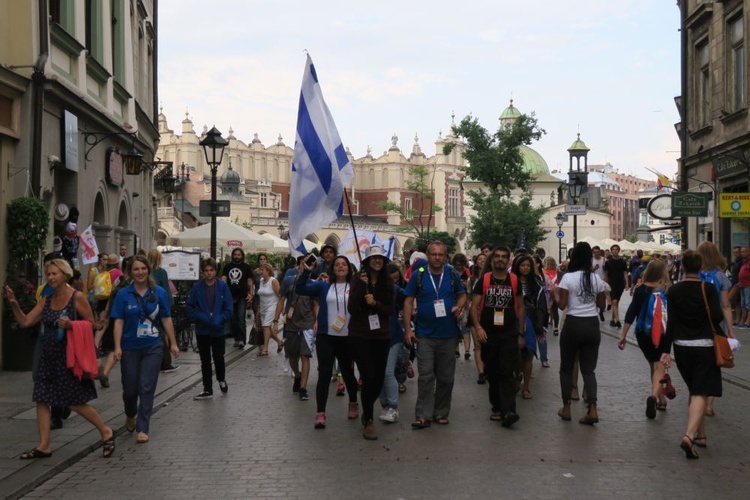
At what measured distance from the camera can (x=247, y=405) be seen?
11578 mm

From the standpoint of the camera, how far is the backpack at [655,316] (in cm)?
1005

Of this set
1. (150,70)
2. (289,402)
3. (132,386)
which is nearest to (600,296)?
(289,402)

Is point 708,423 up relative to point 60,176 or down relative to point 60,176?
down

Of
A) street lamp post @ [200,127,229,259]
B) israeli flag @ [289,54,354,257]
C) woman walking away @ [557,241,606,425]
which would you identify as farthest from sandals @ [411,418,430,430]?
street lamp post @ [200,127,229,259]

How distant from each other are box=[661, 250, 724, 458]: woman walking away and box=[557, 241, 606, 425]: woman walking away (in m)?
1.30

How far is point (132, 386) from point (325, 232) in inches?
3686

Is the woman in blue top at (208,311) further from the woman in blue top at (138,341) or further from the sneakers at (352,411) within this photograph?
the woman in blue top at (138,341)

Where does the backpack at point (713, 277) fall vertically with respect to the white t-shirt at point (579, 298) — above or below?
above

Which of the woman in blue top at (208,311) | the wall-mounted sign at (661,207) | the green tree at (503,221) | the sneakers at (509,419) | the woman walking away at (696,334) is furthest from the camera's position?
the green tree at (503,221)

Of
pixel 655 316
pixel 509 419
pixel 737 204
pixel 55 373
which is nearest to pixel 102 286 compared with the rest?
pixel 55 373

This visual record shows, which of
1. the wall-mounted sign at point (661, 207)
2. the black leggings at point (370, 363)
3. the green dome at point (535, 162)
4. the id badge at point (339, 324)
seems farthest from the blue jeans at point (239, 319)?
the green dome at point (535, 162)

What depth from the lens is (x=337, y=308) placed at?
10.3 metres

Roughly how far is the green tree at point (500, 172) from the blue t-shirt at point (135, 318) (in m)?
52.9

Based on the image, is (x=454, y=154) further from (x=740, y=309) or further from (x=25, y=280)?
(x=25, y=280)
